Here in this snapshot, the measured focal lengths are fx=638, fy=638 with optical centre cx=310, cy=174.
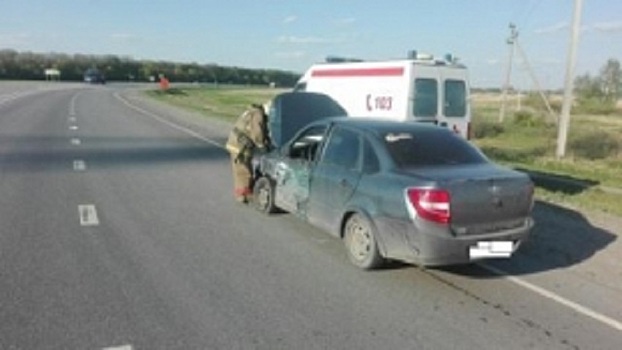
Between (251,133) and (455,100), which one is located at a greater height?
(455,100)

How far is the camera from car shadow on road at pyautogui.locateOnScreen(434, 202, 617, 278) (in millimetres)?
6508

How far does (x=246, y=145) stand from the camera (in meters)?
9.73

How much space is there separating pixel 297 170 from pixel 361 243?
5.63 ft

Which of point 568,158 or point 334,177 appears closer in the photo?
point 334,177

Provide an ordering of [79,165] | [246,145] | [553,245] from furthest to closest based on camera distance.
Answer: [79,165]
[246,145]
[553,245]

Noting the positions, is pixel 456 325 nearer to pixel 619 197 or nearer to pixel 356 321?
pixel 356 321

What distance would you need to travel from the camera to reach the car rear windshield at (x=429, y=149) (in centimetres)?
635

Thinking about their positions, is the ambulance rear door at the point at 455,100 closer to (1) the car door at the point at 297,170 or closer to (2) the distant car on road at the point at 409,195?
(1) the car door at the point at 297,170

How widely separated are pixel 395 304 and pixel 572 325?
1.38m

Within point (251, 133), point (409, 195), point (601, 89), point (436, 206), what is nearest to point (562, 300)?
point (436, 206)

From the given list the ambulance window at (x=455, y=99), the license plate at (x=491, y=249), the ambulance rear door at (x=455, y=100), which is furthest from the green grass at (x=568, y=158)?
the license plate at (x=491, y=249)

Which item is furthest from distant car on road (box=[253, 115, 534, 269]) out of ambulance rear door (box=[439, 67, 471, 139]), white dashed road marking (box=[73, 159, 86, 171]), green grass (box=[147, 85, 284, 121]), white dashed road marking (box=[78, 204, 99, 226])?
green grass (box=[147, 85, 284, 121])

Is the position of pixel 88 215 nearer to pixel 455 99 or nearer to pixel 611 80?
pixel 455 99

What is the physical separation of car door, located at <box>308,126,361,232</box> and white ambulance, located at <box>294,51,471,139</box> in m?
5.72
